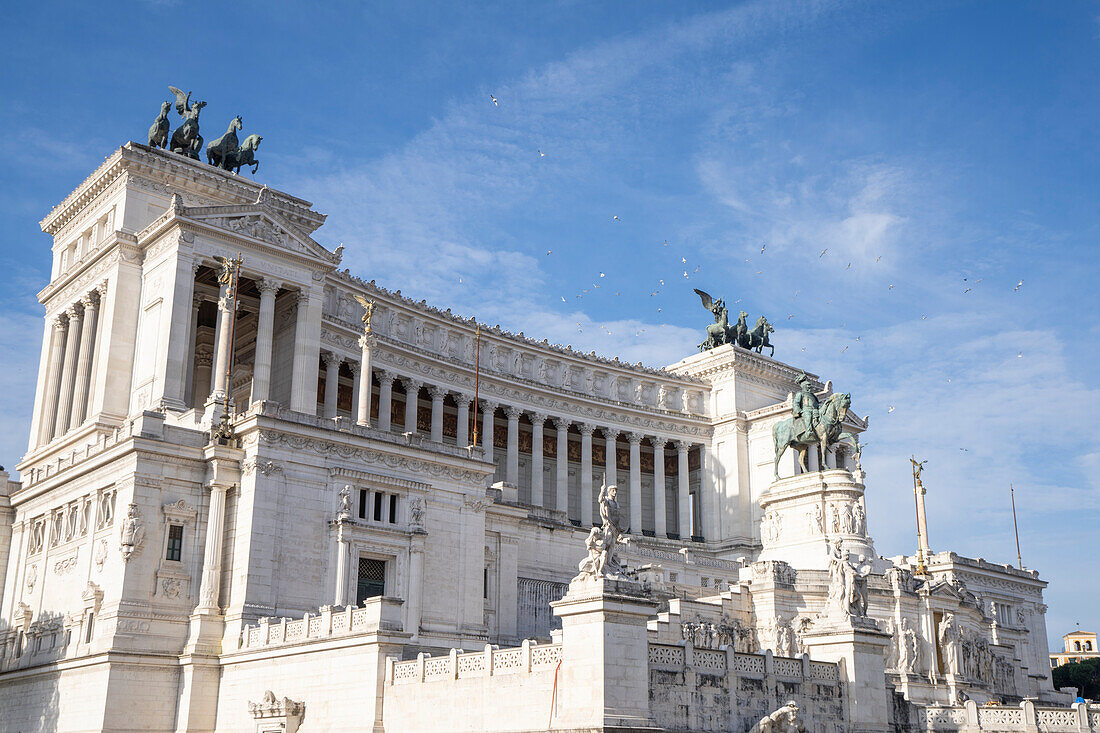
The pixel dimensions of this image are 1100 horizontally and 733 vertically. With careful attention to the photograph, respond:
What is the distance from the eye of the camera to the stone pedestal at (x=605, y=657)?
27.8m

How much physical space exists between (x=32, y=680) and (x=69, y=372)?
2591cm

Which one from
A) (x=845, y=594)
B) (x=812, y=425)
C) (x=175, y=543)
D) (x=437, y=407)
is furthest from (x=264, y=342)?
(x=845, y=594)

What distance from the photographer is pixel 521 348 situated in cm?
8819

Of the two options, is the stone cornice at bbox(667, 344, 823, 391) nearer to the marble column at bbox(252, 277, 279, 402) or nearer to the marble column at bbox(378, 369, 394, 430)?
the marble column at bbox(378, 369, 394, 430)

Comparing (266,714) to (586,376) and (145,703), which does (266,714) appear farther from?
(586,376)

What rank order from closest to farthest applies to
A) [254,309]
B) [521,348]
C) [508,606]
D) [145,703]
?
[145,703]
[508,606]
[254,309]
[521,348]

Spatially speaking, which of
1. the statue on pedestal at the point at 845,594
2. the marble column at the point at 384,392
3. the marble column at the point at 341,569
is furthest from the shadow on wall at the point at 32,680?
the statue on pedestal at the point at 845,594

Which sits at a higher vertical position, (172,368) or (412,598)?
(172,368)

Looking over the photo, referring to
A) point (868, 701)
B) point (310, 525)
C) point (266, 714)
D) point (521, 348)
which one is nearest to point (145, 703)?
point (266, 714)

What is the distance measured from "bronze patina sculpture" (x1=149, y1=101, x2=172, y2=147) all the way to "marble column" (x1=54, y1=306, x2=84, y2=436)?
37.2ft


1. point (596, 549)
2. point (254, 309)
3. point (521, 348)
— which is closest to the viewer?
point (596, 549)

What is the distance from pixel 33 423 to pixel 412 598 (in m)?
34.1

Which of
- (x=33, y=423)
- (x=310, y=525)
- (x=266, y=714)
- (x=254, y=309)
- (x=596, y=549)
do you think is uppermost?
(x=254, y=309)

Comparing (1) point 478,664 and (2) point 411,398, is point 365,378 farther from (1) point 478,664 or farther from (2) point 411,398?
(1) point 478,664
